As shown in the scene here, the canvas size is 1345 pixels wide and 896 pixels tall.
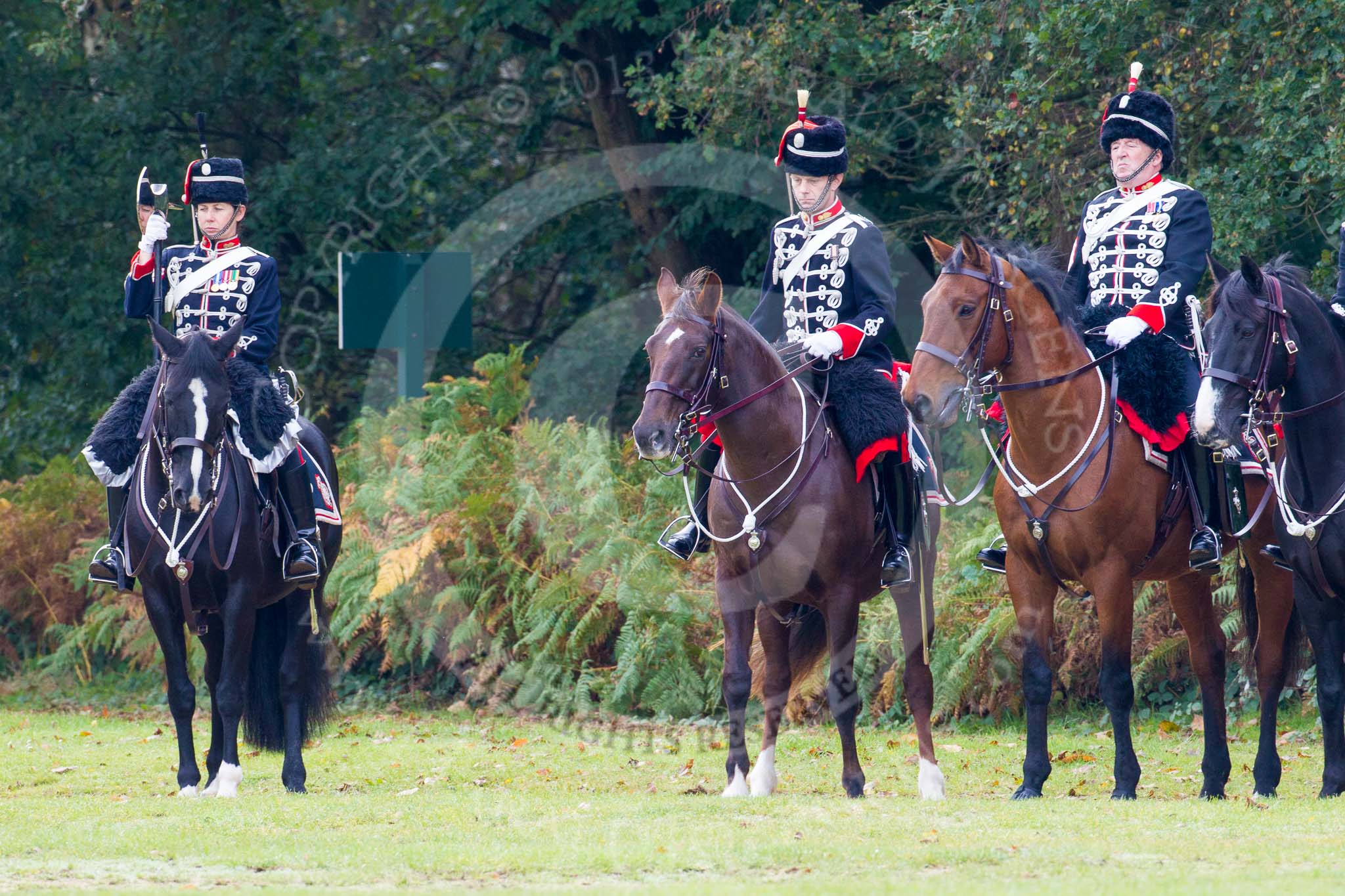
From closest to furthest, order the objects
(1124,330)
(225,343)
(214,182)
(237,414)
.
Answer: (1124,330) → (225,343) → (237,414) → (214,182)

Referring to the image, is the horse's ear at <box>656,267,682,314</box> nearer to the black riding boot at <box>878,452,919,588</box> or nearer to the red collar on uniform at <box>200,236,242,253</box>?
the black riding boot at <box>878,452,919,588</box>

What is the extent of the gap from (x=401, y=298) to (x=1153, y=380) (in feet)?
22.8

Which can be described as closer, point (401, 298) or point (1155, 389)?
point (1155, 389)

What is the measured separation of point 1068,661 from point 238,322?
6.02m

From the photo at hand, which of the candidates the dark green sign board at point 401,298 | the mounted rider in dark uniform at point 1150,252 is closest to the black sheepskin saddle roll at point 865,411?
the mounted rider in dark uniform at point 1150,252

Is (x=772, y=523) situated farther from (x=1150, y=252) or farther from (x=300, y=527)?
(x=300, y=527)

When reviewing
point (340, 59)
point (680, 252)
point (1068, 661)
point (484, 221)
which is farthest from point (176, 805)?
point (340, 59)

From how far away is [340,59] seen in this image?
66.9 feet

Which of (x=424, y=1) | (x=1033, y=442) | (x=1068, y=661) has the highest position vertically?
(x=424, y=1)

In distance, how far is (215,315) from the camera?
9461 mm

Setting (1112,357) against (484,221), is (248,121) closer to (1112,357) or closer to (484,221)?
(484,221)

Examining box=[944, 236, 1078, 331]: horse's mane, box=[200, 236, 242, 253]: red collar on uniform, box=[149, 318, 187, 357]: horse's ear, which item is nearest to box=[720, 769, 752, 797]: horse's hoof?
box=[944, 236, 1078, 331]: horse's mane

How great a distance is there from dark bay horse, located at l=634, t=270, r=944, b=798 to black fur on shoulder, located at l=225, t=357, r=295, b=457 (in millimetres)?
2229

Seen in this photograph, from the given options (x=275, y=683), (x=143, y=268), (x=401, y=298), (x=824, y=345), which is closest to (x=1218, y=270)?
(x=824, y=345)
